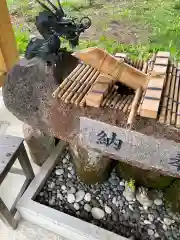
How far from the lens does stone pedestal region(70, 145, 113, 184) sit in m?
1.52

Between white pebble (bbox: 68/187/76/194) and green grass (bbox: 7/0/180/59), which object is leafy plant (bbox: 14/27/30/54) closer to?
green grass (bbox: 7/0/180/59)

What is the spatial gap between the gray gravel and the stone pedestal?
2.6 inches

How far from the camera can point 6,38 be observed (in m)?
1.95

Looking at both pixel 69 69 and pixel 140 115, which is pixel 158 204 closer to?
pixel 140 115

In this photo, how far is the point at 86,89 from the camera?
3.86 feet

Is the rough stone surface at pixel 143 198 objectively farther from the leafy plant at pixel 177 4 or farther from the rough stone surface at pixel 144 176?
the leafy plant at pixel 177 4

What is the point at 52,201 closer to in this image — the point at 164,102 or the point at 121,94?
the point at 121,94

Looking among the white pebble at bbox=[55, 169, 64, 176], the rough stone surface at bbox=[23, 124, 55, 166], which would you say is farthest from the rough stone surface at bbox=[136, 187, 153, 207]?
the rough stone surface at bbox=[23, 124, 55, 166]

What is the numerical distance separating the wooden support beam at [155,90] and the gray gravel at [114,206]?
0.72 metres

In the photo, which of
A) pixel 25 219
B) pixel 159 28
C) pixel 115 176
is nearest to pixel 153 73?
pixel 115 176

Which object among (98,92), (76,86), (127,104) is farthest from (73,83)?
(127,104)

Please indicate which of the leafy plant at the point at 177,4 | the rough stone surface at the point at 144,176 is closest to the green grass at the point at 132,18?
the leafy plant at the point at 177,4

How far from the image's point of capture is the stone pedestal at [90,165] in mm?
1518

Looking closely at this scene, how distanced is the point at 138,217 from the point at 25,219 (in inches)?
25.8
